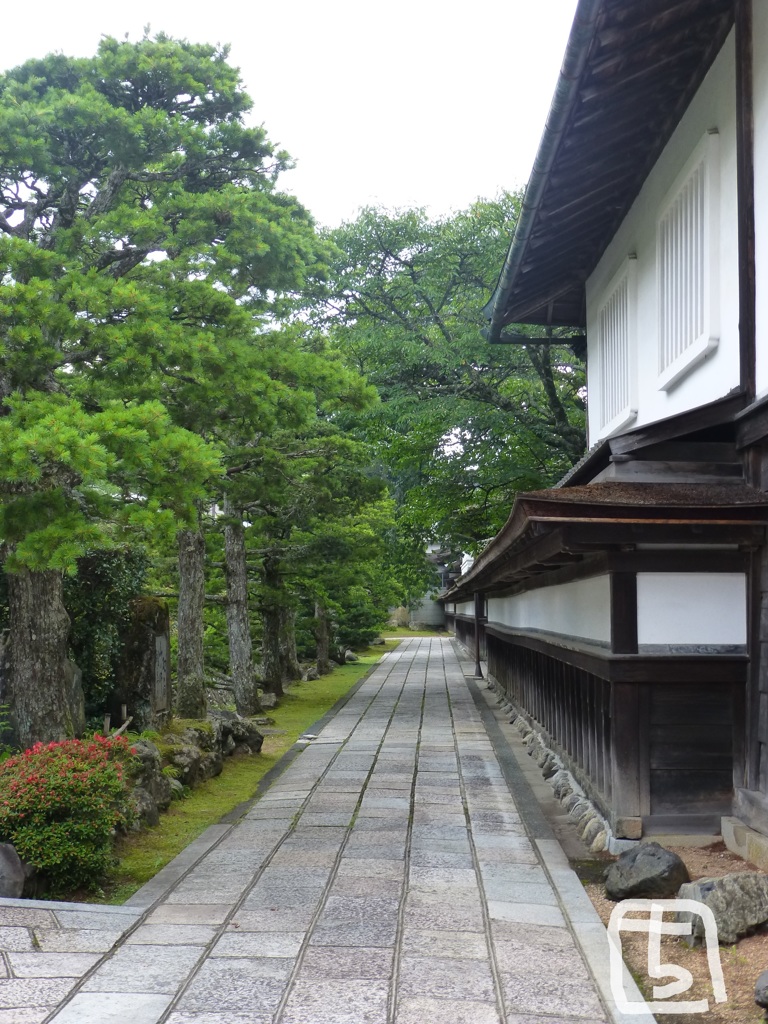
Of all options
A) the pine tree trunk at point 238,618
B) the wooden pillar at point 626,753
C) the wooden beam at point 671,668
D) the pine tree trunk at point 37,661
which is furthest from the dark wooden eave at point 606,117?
the pine tree trunk at point 238,618

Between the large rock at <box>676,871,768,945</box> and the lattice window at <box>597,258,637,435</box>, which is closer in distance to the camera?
the large rock at <box>676,871,768,945</box>

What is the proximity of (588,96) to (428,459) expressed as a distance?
10658 millimetres

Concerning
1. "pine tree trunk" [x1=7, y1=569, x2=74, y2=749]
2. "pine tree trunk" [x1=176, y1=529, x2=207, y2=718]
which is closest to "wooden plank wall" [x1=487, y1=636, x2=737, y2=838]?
"pine tree trunk" [x1=7, y1=569, x2=74, y2=749]

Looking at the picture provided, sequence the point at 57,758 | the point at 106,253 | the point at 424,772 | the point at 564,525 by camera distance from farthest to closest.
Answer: the point at 424,772
the point at 106,253
the point at 57,758
the point at 564,525

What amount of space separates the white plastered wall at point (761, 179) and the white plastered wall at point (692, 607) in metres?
1.47

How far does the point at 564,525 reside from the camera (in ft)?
19.2

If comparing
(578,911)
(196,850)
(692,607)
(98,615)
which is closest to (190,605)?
(98,615)

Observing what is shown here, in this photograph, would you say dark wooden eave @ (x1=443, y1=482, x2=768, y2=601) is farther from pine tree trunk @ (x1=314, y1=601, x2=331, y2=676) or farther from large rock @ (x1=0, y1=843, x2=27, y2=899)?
pine tree trunk @ (x1=314, y1=601, x2=331, y2=676)

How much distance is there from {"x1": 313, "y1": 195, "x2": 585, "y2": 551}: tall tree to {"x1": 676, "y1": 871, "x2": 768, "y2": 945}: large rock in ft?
35.0

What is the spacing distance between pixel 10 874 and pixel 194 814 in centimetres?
327

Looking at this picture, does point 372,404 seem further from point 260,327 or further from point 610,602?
point 610,602

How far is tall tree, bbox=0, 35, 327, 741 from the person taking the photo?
739 cm

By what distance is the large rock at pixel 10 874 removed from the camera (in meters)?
5.89

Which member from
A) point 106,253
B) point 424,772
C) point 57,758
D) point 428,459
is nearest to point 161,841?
point 57,758
